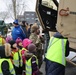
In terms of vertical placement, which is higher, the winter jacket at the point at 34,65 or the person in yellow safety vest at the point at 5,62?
the person in yellow safety vest at the point at 5,62

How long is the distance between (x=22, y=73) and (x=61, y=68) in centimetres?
107

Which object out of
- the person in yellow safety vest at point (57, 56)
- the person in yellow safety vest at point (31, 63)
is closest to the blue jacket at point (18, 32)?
the person in yellow safety vest at point (31, 63)

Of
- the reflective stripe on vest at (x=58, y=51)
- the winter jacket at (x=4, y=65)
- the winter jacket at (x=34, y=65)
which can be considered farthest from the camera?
the winter jacket at (x=34, y=65)

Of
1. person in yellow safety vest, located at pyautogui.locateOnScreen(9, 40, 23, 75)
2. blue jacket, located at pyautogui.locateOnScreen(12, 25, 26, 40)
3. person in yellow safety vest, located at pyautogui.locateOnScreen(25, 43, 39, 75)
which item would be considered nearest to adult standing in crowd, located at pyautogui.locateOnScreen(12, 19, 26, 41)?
blue jacket, located at pyautogui.locateOnScreen(12, 25, 26, 40)

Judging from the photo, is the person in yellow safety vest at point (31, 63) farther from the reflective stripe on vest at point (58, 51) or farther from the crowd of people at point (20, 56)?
the reflective stripe on vest at point (58, 51)

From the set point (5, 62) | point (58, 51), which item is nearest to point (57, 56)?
point (58, 51)

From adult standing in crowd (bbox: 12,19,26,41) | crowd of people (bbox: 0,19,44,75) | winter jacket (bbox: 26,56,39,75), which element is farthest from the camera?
adult standing in crowd (bbox: 12,19,26,41)

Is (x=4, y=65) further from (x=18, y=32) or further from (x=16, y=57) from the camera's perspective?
(x=18, y=32)

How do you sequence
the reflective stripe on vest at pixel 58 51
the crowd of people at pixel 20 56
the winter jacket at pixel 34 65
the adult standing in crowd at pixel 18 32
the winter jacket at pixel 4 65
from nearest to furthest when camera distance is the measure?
the winter jacket at pixel 4 65 < the crowd of people at pixel 20 56 < the reflective stripe on vest at pixel 58 51 < the winter jacket at pixel 34 65 < the adult standing in crowd at pixel 18 32

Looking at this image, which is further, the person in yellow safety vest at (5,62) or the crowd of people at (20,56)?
the crowd of people at (20,56)

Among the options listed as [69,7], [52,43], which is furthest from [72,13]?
[52,43]

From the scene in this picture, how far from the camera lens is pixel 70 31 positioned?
715 centimetres

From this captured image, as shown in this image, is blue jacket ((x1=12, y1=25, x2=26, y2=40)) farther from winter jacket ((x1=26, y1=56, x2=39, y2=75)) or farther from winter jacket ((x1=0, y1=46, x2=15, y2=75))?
winter jacket ((x1=0, y1=46, x2=15, y2=75))

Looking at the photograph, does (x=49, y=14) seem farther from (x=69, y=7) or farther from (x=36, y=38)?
(x=69, y=7)
